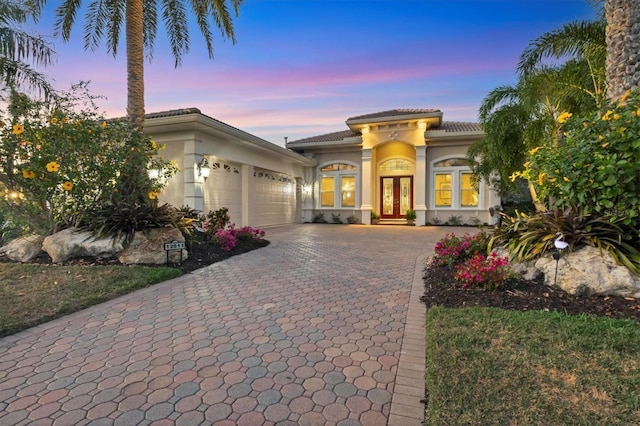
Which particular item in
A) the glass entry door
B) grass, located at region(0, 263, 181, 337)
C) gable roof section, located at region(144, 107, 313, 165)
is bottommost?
grass, located at region(0, 263, 181, 337)

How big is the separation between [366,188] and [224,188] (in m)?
7.56

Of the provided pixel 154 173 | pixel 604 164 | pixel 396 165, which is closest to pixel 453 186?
pixel 396 165

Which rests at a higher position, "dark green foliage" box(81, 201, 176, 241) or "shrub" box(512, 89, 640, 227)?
"shrub" box(512, 89, 640, 227)

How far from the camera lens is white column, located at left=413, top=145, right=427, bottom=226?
15953 millimetres

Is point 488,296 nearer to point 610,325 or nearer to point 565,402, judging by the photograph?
point 610,325

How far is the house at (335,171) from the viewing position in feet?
33.8

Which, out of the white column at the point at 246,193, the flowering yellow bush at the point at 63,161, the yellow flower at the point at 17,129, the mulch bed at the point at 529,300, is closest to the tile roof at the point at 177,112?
the flowering yellow bush at the point at 63,161

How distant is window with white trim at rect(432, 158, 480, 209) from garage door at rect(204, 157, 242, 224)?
31.0 ft

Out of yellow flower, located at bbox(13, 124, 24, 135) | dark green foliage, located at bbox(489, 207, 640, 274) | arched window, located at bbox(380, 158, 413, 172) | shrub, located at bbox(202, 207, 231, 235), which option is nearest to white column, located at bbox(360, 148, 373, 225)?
arched window, located at bbox(380, 158, 413, 172)

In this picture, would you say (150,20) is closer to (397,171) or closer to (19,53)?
(19,53)

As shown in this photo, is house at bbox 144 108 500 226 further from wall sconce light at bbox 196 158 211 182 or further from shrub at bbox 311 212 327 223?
shrub at bbox 311 212 327 223

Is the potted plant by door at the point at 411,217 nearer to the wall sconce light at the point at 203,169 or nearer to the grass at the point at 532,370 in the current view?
the wall sconce light at the point at 203,169

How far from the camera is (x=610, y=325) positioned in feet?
10.3

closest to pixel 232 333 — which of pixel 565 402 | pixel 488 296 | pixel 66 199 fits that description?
pixel 565 402
